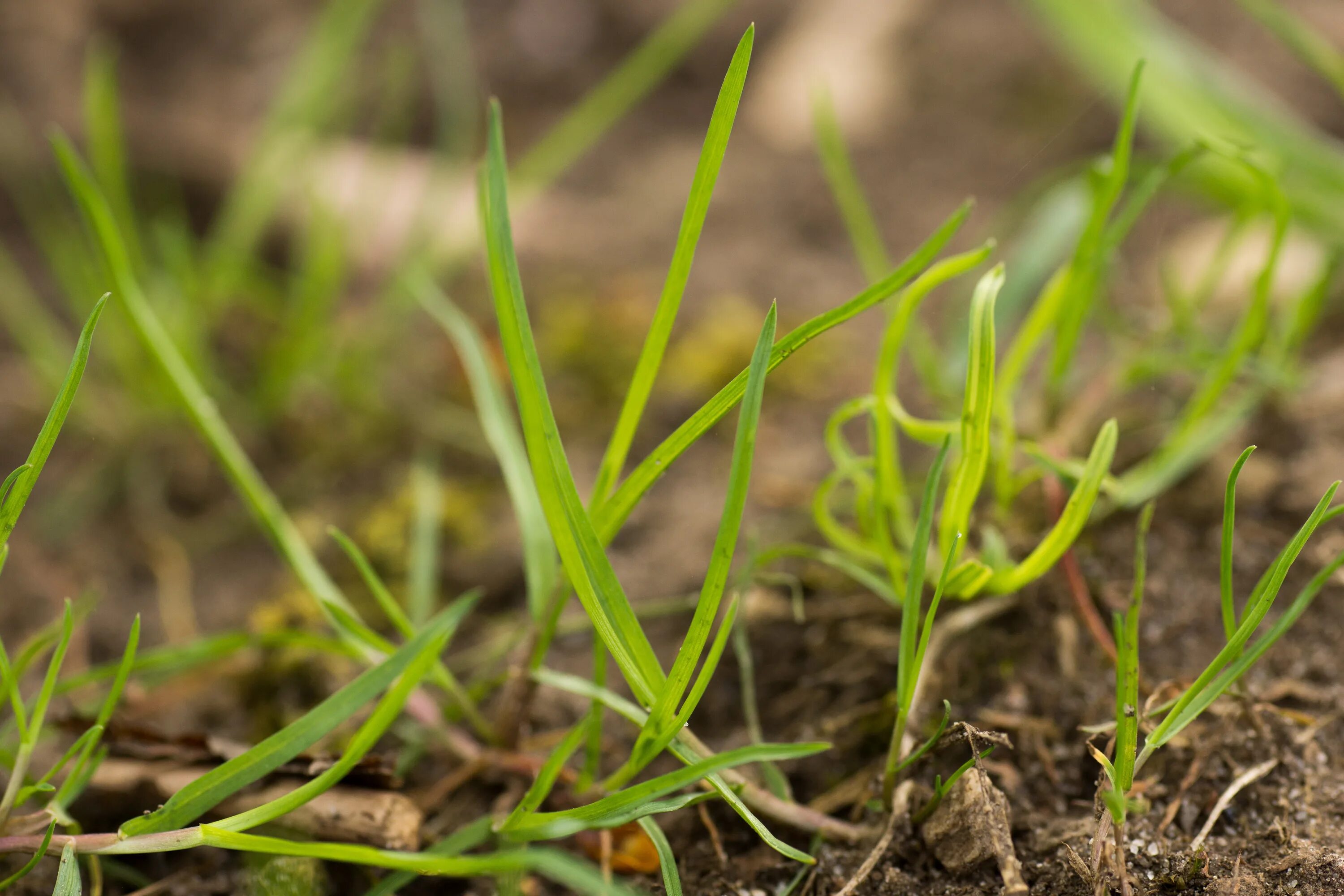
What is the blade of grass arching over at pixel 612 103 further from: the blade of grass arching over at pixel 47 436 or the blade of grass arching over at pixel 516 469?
the blade of grass arching over at pixel 47 436

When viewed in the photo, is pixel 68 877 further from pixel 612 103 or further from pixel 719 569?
pixel 612 103

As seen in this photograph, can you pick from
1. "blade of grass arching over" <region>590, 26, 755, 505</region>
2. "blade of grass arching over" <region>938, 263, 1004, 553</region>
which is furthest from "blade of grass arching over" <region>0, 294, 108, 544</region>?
"blade of grass arching over" <region>938, 263, 1004, 553</region>

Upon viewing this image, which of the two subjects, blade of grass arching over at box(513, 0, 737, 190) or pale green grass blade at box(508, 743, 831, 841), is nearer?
pale green grass blade at box(508, 743, 831, 841)

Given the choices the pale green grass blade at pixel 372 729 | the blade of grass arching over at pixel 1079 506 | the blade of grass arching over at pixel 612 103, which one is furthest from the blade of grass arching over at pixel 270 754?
the blade of grass arching over at pixel 612 103

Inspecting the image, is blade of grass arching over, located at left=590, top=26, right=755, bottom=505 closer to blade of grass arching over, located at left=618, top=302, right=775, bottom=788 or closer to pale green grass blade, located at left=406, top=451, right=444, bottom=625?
blade of grass arching over, located at left=618, top=302, right=775, bottom=788

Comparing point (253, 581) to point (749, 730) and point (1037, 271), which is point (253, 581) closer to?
point (749, 730)

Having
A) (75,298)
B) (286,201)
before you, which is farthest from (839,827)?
(286,201)

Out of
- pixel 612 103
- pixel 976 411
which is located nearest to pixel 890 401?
pixel 976 411
